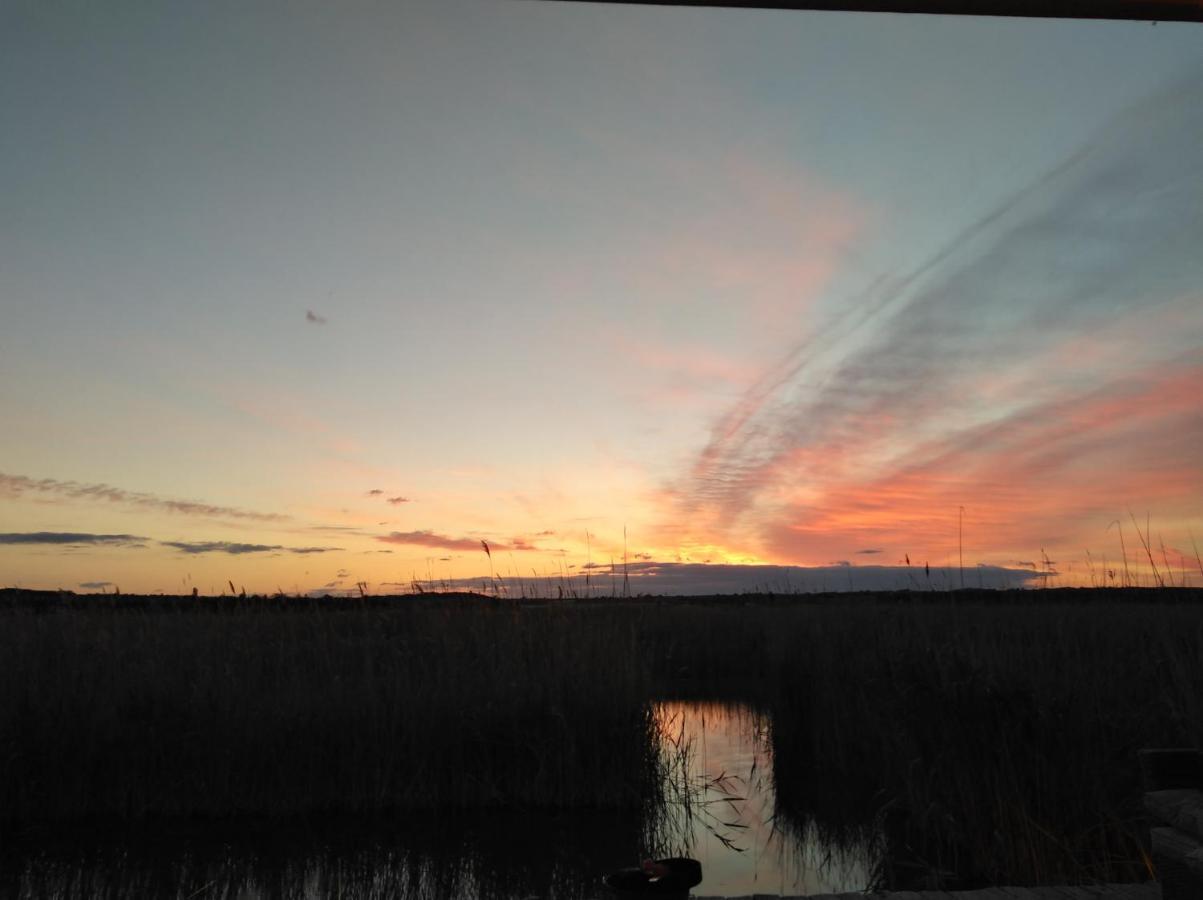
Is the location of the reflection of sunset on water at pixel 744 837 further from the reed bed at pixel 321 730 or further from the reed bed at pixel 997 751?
the reed bed at pixel 321 730

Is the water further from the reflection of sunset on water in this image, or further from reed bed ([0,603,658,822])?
reed bed ([0,603,658,822])

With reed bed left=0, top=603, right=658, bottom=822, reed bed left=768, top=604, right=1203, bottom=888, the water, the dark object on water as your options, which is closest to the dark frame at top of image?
the dark object on water

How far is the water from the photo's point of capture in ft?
15.8

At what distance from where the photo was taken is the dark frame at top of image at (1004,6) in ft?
7.22

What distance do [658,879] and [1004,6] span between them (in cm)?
250

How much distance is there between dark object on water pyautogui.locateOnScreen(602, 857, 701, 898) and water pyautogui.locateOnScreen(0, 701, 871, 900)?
2.44 metres

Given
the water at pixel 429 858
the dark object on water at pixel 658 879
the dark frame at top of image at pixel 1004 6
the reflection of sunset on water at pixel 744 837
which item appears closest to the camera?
the dark frame at top of image at pixel 1004 6

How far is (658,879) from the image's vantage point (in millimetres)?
2441

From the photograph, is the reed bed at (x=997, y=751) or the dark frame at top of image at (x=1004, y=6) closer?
the dark frame at top of image at (x=1004, y=6)

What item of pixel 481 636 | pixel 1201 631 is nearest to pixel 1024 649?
pixel 1201 631

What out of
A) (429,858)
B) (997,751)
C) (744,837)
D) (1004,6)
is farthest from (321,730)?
(1004,6)

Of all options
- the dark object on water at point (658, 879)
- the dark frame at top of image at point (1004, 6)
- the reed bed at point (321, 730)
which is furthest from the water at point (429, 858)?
the dark frame at top of image at point (1004, 6)

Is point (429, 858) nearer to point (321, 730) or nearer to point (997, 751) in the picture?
point (321, 730)

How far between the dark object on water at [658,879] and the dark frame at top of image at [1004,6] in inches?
90.0
